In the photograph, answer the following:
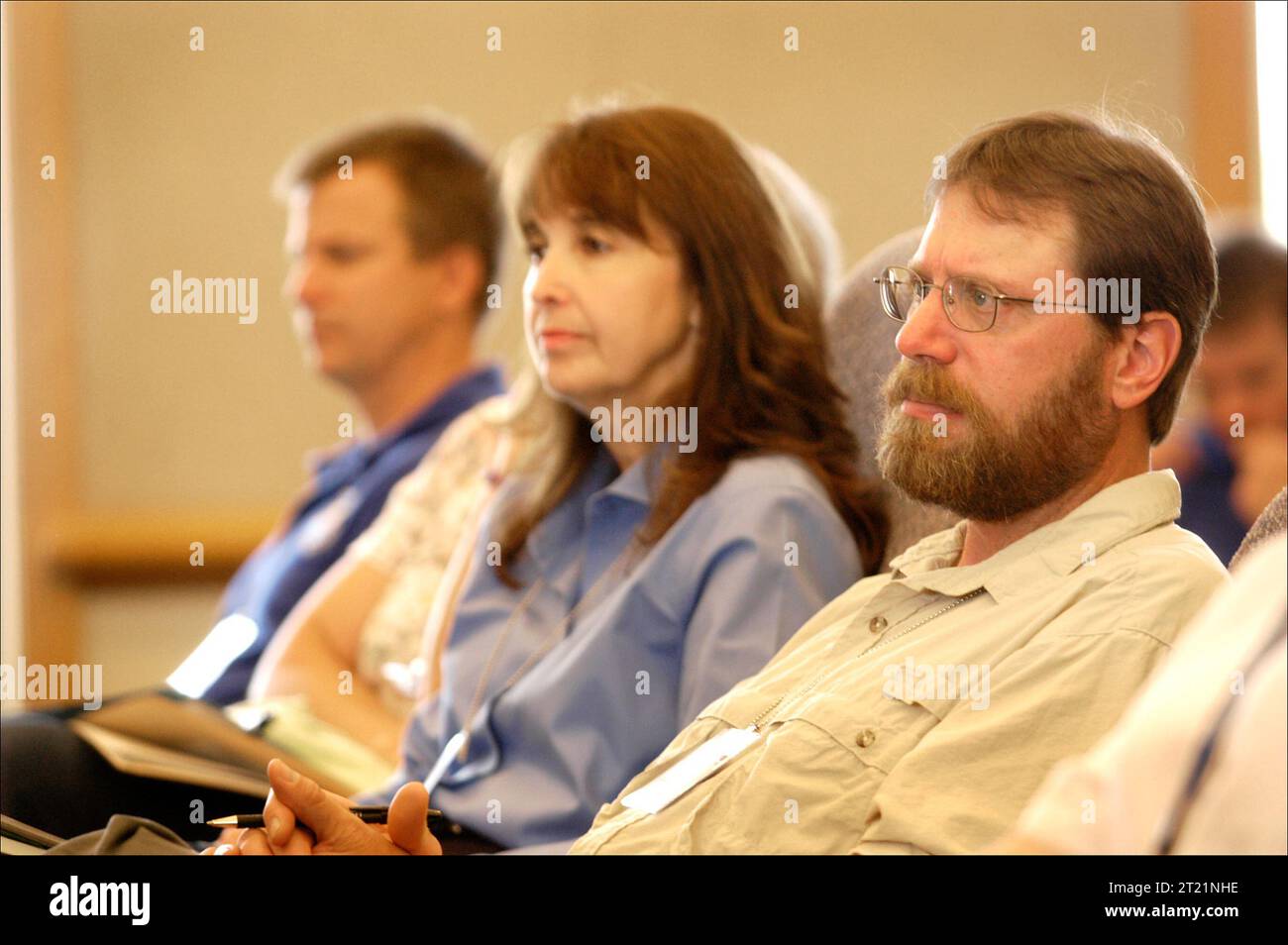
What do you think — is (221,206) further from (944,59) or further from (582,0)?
(944,59)

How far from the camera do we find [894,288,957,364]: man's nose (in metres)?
1.20

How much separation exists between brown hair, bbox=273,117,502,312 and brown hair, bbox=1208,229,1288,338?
4.58 feet

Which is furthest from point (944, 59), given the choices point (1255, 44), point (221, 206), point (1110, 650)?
point (1110, 650)

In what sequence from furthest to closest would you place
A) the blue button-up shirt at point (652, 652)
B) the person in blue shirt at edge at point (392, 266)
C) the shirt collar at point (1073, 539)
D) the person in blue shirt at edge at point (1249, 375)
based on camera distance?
the person in blue shirt at edge at point (392, 266) → the person in blue shirt at edge at point (1249, 375) → the blue button-up shirt at point (652, 652) → the shirt collar at point (1073, 539)

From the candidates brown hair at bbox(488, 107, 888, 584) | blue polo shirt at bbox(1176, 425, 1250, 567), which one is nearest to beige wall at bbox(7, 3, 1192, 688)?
blue polo shirt at bbox(1176, 425, 1250, 567)

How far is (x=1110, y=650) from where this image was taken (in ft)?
3.40

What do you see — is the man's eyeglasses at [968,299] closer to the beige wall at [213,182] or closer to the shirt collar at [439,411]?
the shirt collar at [439,411]

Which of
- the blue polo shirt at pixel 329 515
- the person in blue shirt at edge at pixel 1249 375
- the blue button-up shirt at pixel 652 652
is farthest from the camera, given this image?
the blue polo shirt at pixel 329 515

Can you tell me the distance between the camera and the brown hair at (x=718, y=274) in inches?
64.6

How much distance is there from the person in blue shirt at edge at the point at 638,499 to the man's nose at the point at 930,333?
1.13 ft

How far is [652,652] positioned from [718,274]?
0.42m

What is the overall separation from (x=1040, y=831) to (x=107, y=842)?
2.62 feet

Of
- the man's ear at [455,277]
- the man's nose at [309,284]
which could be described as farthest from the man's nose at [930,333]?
the man's nose at [309,284]

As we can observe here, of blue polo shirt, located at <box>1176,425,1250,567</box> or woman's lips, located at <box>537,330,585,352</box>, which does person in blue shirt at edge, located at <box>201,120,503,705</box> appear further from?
blue polo shirt, located at <box>1176,425,1250,567</box>
